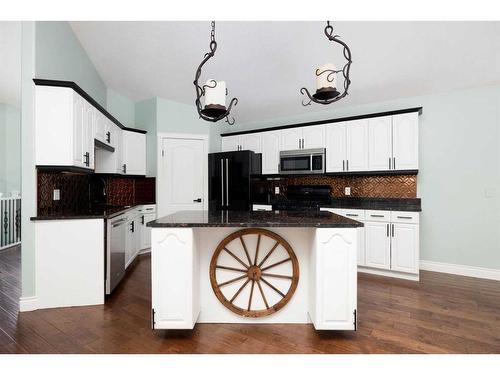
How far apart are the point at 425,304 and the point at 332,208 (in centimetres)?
162

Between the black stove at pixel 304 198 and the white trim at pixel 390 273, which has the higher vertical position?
the black stove at pixel 304 198

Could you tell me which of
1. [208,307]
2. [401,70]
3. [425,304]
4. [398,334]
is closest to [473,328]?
[425,304]

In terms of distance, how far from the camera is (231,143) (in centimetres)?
500

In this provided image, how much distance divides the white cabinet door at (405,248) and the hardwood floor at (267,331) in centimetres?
53

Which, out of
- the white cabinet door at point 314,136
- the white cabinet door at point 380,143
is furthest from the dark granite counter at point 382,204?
the white cabinet door at point 314,136

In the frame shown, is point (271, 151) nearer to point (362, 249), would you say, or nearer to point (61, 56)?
point (362, 249)

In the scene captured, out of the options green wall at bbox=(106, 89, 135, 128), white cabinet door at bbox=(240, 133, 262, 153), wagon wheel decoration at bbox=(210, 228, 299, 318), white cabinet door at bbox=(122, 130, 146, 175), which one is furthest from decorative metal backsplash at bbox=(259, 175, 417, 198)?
green wall at bbox=(106, 89, 135, 128)

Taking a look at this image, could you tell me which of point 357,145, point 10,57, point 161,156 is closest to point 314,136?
point 357,145

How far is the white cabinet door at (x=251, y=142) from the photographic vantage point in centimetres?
471

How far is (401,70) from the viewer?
10.2 ft

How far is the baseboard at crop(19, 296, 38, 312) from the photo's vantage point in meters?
2.33

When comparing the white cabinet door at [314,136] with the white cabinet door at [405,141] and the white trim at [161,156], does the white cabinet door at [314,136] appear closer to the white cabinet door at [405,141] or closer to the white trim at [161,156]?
the white cabinet door at [405,141]

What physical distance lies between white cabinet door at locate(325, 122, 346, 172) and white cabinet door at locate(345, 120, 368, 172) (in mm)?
73

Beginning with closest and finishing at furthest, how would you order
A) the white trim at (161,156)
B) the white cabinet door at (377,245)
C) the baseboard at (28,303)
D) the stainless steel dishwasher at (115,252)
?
the baseboard at (28,303)
the stainless steel dishwasher at (115,252)
the white cabinet door at (377,245)
the white trim at (161,156)
